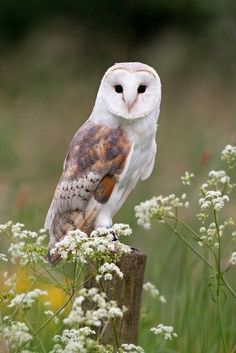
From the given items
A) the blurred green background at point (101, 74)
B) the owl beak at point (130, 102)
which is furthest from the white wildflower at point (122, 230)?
the blurred green background at point (101, 74)

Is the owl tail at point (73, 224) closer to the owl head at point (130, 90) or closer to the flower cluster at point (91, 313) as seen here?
the owl head at point (130, 90)

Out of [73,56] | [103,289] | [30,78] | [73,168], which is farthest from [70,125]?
[103,289]

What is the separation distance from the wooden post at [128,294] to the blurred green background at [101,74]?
1833 millimetres

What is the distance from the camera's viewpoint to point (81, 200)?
3785 millimetres

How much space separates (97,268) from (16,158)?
5968 mm

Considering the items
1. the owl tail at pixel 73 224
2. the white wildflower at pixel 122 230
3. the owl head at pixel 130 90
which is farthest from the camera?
the owl tail at pixel 73 224

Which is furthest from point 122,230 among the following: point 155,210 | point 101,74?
point 101,74

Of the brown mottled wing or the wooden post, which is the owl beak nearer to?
the brown mottled wing

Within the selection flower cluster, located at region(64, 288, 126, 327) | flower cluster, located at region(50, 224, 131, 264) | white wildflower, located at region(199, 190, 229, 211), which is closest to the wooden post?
white wildflower, located at region(199, 190, 229, 211)

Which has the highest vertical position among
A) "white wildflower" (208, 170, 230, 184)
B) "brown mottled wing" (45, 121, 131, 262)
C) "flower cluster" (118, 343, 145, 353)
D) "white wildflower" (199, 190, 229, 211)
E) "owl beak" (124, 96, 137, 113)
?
"owl beak" (124, 96, 137, 113)

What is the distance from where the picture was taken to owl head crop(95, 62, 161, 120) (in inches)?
143

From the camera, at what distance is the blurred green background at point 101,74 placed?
325 inches

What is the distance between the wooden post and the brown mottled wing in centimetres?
34

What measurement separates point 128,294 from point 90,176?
481 millimetres
